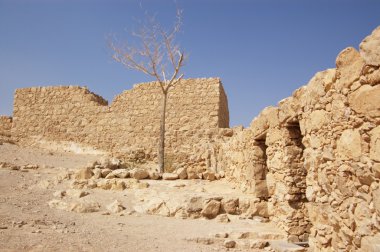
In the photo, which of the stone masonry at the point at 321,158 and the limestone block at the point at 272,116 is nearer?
the stone masonry at the point at 321,158

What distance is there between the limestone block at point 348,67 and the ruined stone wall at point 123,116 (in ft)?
36.4

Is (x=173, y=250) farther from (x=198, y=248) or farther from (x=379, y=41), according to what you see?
(x=379, y=41)

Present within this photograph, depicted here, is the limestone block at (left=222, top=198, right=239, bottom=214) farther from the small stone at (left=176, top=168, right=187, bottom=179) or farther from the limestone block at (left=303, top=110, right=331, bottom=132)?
the small stone at (left=176, top=168, right=187, bottom=179)

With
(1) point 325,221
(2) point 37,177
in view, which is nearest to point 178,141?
(2) point 37,177

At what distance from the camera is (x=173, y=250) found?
4.68 meters

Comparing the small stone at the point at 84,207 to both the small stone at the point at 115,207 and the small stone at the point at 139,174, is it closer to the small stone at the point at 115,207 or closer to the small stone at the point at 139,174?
the small stone at the point at 115,207

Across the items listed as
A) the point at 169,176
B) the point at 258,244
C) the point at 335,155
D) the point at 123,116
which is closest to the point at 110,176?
the point at 169,176

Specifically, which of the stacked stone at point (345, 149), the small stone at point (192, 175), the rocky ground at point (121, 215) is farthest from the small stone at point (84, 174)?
the stacked stone at point (345, 149)

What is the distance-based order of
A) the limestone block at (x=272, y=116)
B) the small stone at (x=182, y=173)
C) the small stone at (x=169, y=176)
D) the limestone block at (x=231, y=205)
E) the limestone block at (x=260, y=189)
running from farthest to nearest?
1. the small stone at (x=182, y=173)
2. the small stone at (x=169, y=176)
3. the limestone block at (x=231, y=205)
4. the limestone block at (x=260, y=189)
5. the limestone block at (x=272, y=116)

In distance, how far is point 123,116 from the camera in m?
16.1

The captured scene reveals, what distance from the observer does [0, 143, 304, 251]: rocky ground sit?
477 centimetres

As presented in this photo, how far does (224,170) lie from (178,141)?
191 inches

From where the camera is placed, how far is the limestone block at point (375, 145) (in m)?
2.64

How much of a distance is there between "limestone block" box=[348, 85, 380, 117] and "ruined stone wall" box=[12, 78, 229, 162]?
11.4m
